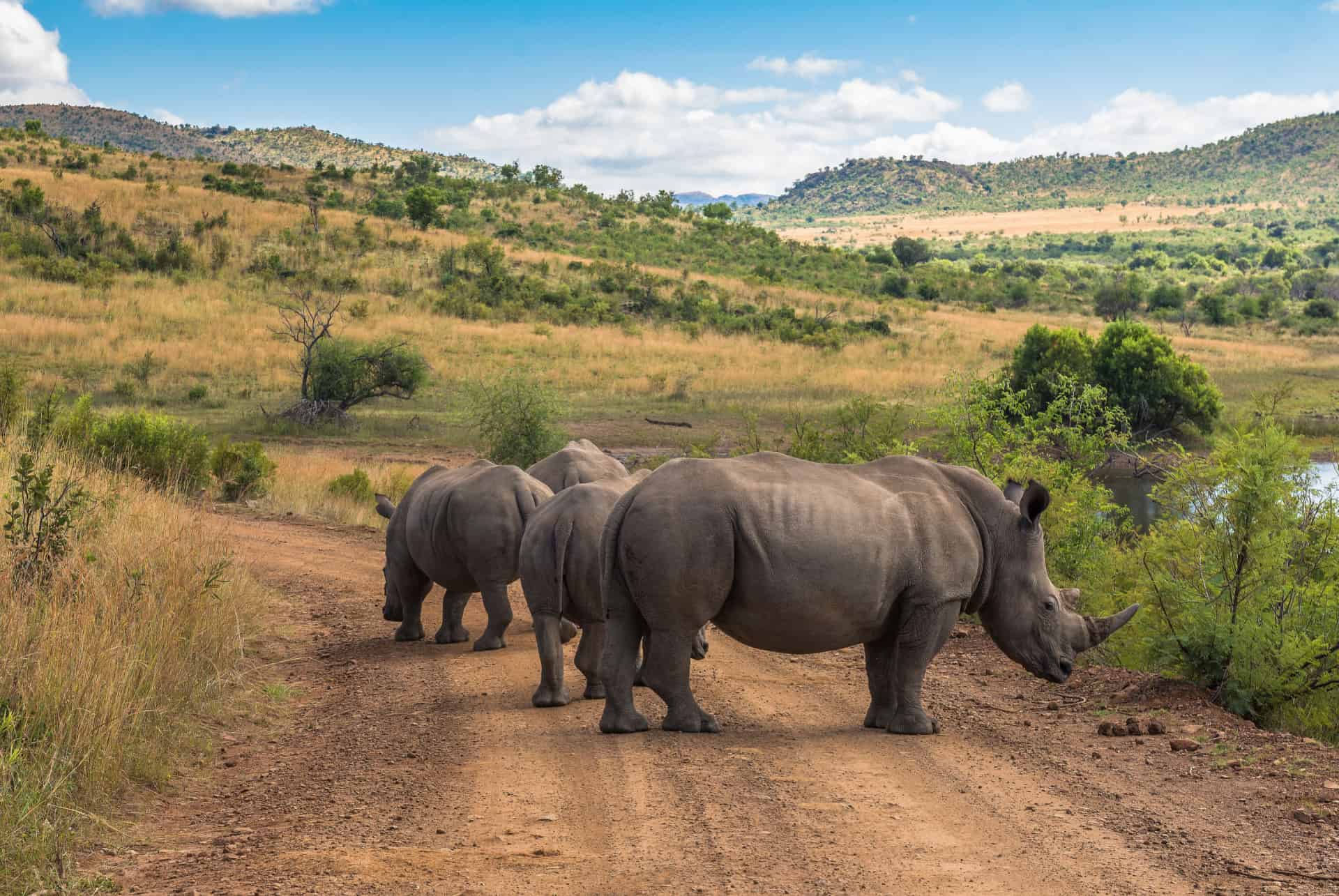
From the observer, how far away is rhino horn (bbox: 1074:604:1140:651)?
27.7ft

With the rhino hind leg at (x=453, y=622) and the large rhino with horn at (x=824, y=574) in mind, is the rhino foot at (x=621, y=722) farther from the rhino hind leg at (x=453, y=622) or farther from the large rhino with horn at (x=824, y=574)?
the rhino hind leg at (x=453, y=622)

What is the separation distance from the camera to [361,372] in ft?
115

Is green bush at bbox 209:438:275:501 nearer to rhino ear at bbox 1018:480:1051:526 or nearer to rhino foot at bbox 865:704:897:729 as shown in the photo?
rhino foot at bbox 865:704:897:729

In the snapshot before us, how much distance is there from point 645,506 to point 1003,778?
2.53 metres

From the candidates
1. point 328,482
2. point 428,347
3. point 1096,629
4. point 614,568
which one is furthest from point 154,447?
point 428,347

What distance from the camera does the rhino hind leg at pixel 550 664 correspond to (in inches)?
352

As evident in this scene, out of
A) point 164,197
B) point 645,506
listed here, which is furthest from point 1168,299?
point 645,506

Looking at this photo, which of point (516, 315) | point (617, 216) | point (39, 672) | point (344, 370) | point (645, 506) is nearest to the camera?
point (39, 672)

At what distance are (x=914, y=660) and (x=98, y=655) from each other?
4.74 m

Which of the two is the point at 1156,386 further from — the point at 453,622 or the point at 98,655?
the point at 98,655

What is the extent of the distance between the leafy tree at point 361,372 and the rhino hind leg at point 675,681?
27.4 meters

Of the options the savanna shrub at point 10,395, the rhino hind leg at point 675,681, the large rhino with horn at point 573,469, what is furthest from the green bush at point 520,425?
the rhino hind leg at point 675,681

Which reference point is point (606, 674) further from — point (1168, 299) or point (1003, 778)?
point (1168, 299)

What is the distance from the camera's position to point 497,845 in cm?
596
